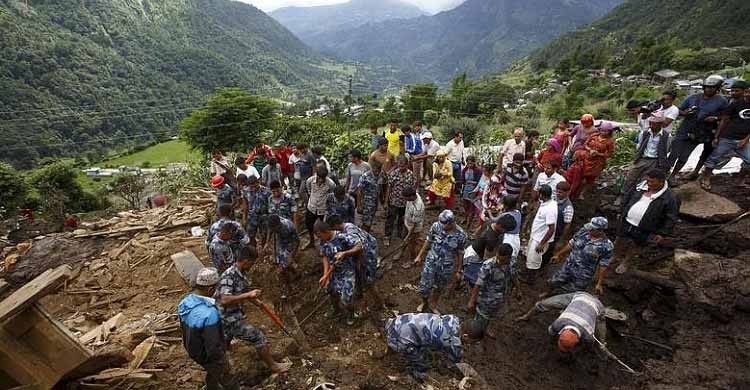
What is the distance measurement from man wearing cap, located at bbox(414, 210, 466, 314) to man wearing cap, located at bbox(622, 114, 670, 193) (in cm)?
354

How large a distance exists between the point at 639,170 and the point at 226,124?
1270 inches

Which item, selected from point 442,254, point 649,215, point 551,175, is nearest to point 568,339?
point 442,254

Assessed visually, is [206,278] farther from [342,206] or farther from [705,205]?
[705,205]

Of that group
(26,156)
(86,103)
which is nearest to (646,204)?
(26,156)

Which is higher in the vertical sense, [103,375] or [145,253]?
[103,375]

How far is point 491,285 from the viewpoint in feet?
15.9

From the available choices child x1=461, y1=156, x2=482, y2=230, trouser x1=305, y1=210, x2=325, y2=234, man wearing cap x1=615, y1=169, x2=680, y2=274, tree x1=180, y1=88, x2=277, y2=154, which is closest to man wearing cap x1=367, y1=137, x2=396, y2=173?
trouser x1=305, y1=210, x2=325, y2=234

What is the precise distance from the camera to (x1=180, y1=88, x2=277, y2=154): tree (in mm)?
32312

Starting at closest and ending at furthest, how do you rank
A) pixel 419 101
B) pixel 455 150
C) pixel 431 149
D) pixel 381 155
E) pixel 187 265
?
pixel 187 265 → pixel 381 155 → pixel 455 150 → pixel 431 149 → pixel 419 101

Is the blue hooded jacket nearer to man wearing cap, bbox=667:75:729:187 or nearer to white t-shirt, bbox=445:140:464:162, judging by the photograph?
white t-shirt, bbox=445:140:464:162

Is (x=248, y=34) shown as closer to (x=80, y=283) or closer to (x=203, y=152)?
(x=203, y=152)

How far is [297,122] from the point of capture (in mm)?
28312

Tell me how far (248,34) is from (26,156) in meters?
143

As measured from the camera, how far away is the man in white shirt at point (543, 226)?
5.47m
